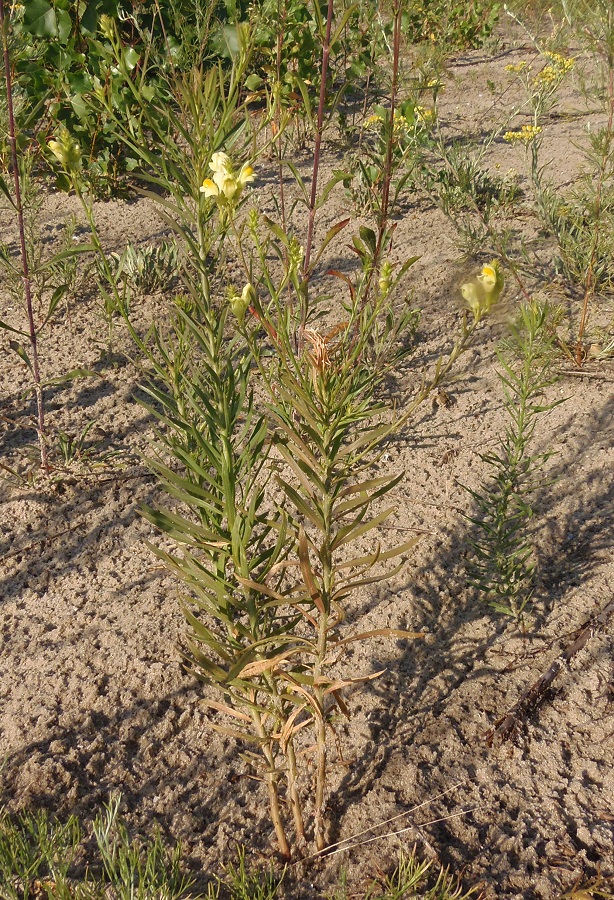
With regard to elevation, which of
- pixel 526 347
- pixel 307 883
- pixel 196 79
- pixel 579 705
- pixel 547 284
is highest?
pixel 196 79

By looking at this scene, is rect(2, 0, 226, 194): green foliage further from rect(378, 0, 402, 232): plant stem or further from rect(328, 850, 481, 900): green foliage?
rect(328, 850, 481, 900): green foliage

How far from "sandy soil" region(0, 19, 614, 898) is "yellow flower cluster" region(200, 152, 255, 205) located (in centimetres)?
125

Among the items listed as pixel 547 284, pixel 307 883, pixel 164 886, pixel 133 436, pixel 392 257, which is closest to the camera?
pixel 164 886

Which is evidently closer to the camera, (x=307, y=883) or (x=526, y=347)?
(x=307, y=883)

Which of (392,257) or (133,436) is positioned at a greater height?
(392,257)

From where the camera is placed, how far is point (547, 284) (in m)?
3.53

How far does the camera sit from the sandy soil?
175cm

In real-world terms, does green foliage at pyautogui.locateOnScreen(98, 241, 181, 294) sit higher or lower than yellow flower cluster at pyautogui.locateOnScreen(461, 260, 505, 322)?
lower

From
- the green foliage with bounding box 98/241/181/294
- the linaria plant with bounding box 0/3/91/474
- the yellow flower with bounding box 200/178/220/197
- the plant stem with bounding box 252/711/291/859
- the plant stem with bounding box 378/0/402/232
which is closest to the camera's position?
the yellow flower with bounding box 200/178/220/197

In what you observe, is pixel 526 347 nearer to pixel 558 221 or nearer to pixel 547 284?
pixel 547 284

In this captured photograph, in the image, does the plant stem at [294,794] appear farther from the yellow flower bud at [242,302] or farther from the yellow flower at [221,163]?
the yellow flower at [221,163]

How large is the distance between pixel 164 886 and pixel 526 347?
145cm

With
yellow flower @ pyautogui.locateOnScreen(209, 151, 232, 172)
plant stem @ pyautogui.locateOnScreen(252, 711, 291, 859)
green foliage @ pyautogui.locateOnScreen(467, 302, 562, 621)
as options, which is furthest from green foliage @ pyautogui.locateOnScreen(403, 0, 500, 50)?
plant stem @ pyautogui.locateOnScreen(252, 711, 291, 859)

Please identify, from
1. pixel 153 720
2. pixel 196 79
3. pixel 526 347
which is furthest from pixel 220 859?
pixel 196 79
